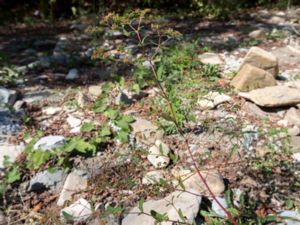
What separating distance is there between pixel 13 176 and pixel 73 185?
0.44 metres

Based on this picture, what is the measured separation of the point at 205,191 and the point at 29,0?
Result: 6.28 metres

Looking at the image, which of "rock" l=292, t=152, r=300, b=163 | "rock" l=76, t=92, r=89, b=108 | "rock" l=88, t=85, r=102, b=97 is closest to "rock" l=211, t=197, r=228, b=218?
"rock" l=292, t=152, r=300, b=163

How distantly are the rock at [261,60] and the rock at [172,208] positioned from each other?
1.75 meters

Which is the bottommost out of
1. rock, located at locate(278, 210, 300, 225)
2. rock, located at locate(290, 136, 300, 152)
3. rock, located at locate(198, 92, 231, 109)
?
rock, located at locate(278, 210, 300, 225)

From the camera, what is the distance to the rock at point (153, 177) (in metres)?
2.93

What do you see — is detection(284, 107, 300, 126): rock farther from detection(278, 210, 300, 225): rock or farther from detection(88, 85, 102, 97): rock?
detection(88, 85, 102, 97): rock

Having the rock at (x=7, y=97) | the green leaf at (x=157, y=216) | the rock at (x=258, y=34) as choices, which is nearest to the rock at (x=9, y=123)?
the rock at (x=7, y=97)

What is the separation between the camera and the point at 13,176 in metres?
3.06

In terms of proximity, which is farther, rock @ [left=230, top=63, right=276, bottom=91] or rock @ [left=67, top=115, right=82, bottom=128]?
rock @ [left=230, top=63, right=276, bottom=91]

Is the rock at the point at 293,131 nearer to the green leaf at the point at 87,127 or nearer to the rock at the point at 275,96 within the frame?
the rock at the point at 275,96

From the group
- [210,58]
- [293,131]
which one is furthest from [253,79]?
[210,58]

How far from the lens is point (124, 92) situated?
13.3ft

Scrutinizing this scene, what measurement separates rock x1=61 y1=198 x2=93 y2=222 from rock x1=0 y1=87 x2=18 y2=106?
1.49m

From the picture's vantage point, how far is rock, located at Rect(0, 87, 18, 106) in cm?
395
